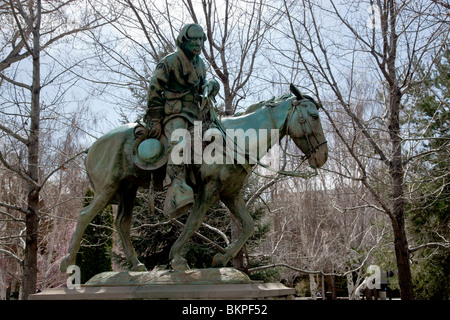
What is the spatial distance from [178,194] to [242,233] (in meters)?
0.94

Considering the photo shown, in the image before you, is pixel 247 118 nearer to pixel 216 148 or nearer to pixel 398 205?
pixel 216 148

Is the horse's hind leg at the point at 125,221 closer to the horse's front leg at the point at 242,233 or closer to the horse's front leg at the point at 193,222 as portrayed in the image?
the horse's front leg at the point at 193,222

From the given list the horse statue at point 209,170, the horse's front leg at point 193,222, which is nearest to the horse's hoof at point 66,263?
the horse statue at point 209,170

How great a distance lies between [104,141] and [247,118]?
1.87m

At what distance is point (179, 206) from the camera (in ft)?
17.7

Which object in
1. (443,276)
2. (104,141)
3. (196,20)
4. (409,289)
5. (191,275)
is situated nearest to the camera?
(191,275)

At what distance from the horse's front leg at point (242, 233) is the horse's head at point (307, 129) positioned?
103cm

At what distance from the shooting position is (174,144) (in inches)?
223

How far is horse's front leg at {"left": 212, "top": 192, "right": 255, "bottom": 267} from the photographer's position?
566 centimetres

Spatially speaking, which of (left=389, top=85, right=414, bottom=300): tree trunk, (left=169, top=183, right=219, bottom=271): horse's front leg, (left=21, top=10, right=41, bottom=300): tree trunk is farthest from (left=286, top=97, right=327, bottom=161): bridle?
(left=21, top=10, right=41, bottom=300): tree trunk

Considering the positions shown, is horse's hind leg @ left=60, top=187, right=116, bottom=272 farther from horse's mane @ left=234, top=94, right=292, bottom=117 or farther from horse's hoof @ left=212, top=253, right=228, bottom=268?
horse's mane @ left=234, top=94, right=292, bottom=117

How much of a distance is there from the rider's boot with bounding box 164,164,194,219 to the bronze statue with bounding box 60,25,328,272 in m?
0.01

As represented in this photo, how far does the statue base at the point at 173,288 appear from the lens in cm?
474

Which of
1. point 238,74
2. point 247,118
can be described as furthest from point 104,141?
point 238,74
